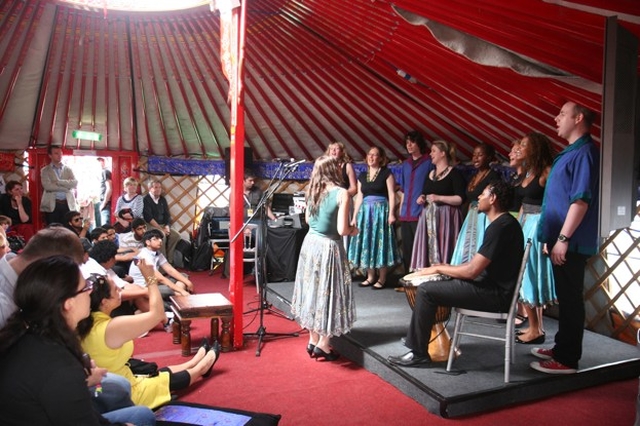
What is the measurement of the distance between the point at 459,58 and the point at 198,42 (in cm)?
277

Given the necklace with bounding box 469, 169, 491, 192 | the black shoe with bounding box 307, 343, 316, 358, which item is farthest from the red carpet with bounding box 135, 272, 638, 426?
the necklace with bounding box 469, 169, 491, 192

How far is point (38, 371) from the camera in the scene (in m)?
1.27

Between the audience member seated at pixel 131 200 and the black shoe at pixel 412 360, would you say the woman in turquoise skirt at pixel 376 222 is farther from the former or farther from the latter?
the audience member seated at pixel 131 200

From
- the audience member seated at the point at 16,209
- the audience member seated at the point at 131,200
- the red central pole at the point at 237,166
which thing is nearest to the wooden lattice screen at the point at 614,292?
the red central pole at the point at 237,166

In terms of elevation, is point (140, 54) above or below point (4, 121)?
above

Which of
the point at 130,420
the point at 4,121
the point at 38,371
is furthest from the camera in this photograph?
Result: the point at 4,121

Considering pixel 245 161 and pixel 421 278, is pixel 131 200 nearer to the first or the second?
pixel 245 161

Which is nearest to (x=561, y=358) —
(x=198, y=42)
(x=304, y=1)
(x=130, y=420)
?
(x=130, y=420)

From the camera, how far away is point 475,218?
3.88 m

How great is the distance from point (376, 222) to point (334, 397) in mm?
2192

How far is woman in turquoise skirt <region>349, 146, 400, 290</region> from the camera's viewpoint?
4.54 metres

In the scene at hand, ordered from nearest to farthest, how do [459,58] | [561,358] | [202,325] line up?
[561,358] → [459,58] → [202,325]

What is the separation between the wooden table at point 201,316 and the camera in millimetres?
3195

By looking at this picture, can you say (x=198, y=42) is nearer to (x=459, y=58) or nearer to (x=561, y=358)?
(x=459, y=58)
